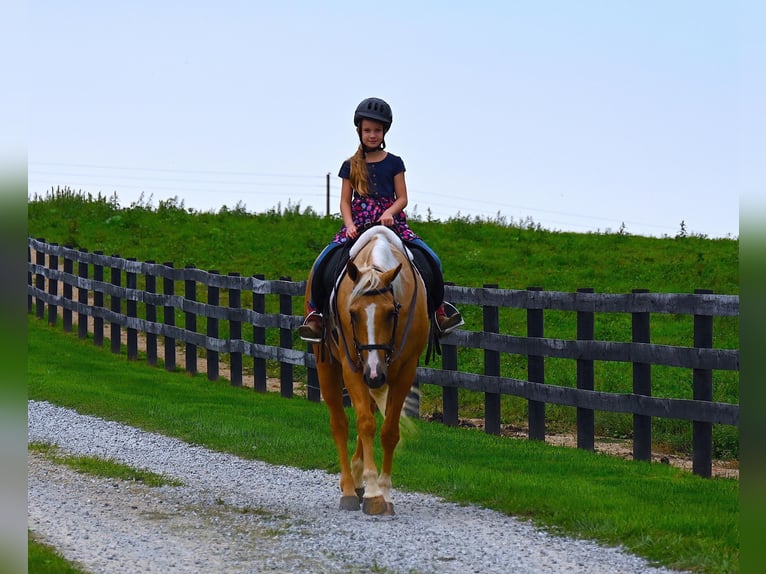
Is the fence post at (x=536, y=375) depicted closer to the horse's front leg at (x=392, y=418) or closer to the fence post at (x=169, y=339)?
the horse's front leg at (x=392, y=418)

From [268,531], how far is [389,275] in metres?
1.84

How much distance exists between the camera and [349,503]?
25.7ft

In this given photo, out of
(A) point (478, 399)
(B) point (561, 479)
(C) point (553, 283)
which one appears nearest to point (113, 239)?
(C) point (553, 283)

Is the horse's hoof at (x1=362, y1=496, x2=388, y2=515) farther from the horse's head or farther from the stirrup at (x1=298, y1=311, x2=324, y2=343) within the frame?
the stirrup at (x1=298, y1=311, x2=324, y2=343)

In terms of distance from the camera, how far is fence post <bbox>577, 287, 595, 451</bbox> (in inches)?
444

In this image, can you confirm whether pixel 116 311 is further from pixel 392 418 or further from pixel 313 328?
pixel 392 418

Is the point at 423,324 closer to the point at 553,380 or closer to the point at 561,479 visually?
the point at 561,479

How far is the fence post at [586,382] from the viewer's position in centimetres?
1127

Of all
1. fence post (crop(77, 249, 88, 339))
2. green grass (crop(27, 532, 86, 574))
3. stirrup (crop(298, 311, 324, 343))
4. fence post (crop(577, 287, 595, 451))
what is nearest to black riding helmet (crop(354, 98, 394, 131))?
stirrup (crop(298, 311, 324, 343))

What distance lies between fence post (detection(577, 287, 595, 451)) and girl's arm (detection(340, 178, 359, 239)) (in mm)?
3926

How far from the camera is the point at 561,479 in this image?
8891 millimetres

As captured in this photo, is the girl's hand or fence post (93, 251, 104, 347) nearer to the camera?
the girl's hand

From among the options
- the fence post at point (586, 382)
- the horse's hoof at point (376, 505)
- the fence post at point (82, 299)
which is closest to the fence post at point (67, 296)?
the fence post at point (82, 299)

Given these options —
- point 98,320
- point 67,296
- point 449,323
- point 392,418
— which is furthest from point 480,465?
point 67,296
